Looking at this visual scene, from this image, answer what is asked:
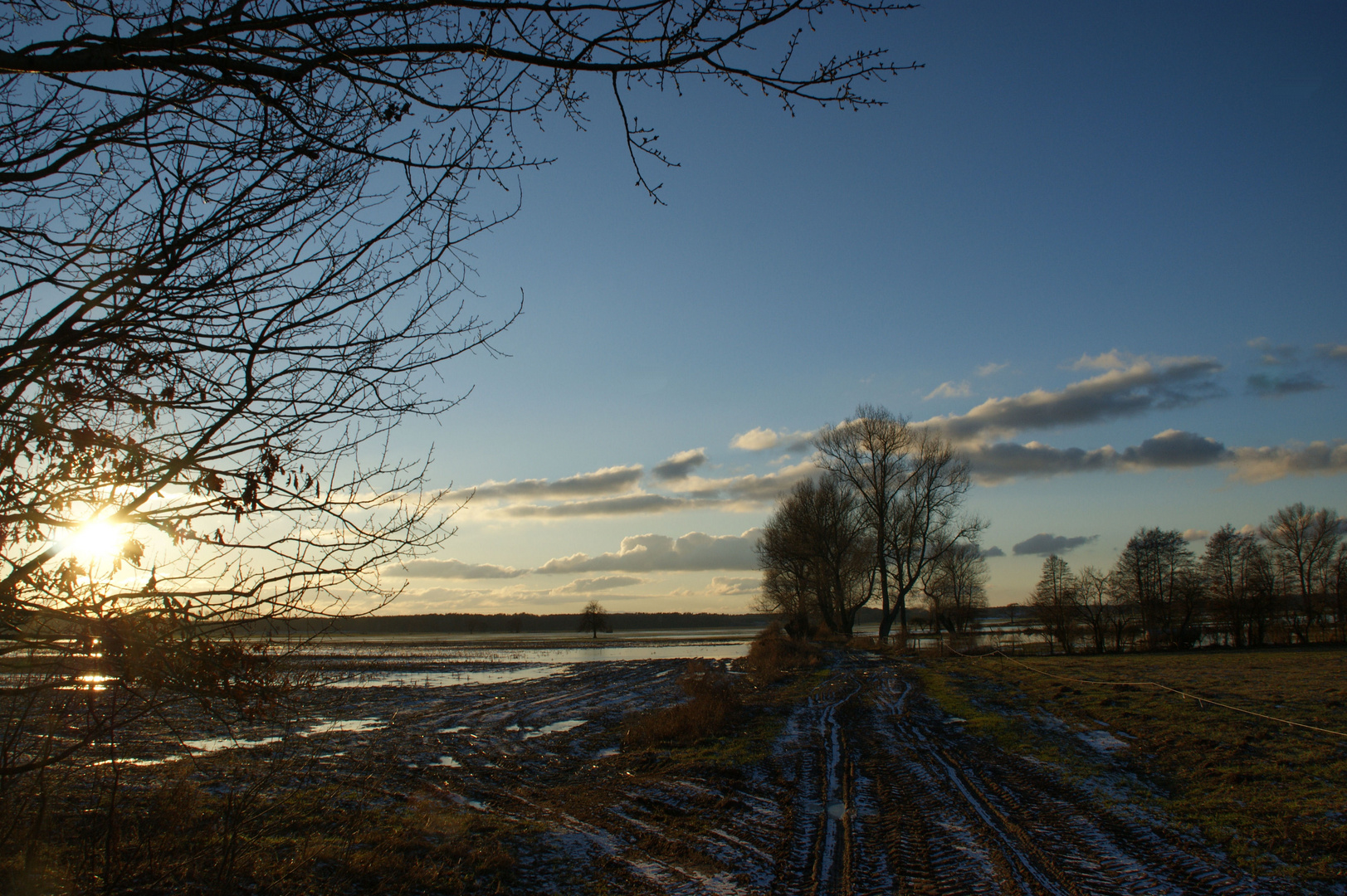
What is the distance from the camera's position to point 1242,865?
19.4 feet

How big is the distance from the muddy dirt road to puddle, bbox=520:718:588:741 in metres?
0.14

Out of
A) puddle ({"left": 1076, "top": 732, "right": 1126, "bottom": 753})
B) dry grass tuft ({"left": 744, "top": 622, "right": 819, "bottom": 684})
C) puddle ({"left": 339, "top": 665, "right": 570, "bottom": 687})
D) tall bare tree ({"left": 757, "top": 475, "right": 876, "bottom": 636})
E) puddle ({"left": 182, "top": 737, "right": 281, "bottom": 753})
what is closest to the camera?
puddle ({"left": 1076, "top": 732, "right": 1126, "bottom": 753})

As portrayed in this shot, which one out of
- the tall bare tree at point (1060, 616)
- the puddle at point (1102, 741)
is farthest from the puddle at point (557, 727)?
the tall bare tree at point (1060, 616)

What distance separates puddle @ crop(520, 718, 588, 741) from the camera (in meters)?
14.2

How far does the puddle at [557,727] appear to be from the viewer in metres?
14.2

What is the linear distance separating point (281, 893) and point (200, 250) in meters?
4.43

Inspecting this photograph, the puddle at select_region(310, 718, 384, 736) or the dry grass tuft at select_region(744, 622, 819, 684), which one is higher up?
the puddle at select_region(310, 718, 384, 736)

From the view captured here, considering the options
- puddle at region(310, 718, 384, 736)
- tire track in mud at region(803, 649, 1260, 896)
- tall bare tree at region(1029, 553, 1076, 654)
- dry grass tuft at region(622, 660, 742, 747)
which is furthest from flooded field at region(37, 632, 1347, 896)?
tall bare tree at region(1029, 553, 1076, 654)

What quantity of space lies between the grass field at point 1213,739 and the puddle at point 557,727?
771cm

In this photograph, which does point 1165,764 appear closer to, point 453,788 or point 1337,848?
point 1337,848

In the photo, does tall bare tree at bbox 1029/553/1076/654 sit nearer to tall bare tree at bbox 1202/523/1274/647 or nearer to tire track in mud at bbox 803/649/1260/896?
tall bare tree at bbox 1202/523/1274/647

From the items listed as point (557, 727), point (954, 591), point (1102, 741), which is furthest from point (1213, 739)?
point (954, 591)

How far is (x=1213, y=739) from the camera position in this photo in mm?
10344

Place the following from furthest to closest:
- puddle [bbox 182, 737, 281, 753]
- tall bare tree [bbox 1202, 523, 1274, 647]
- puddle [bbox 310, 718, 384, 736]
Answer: tall bare tree [bbox 1202, 523, 1274, 647] → puddle [bbox 310, 718, 384, 736] → puddle [bbox 182, 737, 281, 753]
